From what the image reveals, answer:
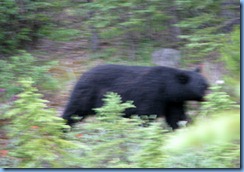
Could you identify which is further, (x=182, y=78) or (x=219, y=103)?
(x=182, y=78)

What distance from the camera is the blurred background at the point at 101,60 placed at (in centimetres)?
421

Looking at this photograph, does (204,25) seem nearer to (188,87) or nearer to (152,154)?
(188,87)

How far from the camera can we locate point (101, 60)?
11531mm

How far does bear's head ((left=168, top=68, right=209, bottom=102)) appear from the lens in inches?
289

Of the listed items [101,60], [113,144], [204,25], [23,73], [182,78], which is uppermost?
[204,25]

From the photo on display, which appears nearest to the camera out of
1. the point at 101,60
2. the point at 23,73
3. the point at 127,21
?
the point at 23,73

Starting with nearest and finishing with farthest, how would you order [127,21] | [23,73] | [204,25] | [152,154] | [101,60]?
[152,154]
[23,73]
[204,25]
[127,21]
[101,60]

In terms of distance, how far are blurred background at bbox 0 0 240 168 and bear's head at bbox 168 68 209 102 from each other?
0.27 m

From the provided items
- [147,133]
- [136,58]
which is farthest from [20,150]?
[136,58]

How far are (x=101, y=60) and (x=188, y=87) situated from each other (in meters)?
4.50

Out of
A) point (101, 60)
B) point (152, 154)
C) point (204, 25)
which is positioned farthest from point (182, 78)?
point (101, 60)

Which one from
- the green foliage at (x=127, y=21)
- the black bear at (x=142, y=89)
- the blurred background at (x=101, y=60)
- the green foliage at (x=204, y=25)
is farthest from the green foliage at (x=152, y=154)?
the green foliage at (x=127, y=21)

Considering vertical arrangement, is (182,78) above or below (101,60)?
above

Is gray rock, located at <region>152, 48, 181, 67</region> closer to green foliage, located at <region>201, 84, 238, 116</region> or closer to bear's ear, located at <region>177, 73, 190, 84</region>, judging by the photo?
bear's ear, located at <region>177, 73, 190, 84</region>
